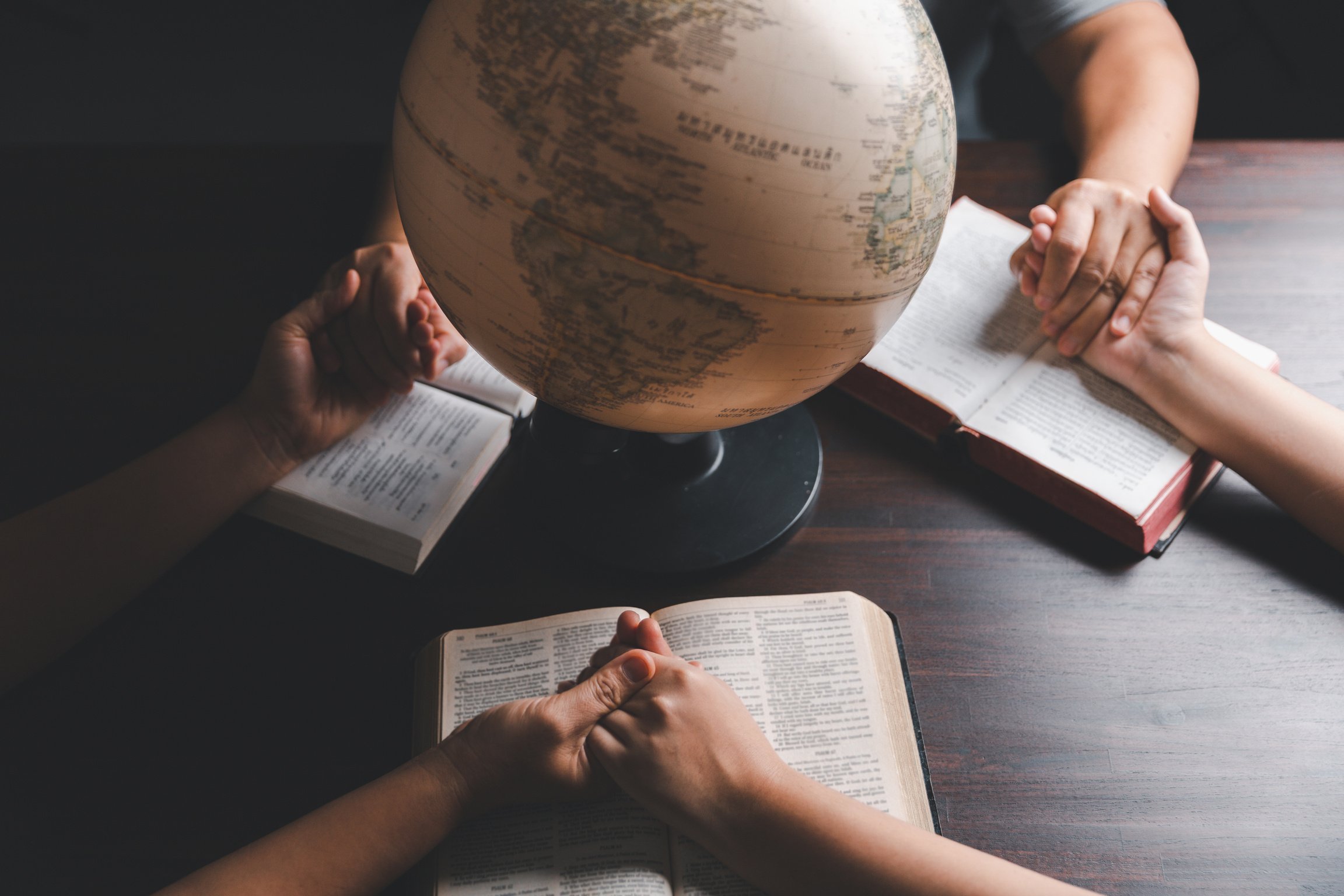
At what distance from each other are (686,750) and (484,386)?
51cm

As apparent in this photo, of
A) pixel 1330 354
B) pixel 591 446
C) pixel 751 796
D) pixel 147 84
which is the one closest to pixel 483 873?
pixel 751 796

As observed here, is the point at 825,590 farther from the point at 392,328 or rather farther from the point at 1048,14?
the point at 1048,14

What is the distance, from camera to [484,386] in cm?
106

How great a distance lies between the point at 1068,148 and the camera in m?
1.33

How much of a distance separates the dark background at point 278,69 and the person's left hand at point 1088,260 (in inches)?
37.2

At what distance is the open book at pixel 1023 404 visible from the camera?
0.94 m

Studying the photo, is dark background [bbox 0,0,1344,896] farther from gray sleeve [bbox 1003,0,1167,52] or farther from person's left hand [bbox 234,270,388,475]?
gray sleeve [bbox 1003,0,1167,52]

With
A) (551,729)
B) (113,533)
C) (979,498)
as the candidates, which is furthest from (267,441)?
(979,498)

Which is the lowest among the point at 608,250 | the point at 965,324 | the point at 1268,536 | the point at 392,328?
the point at 1268,536

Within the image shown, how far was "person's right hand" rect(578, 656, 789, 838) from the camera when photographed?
0.74 meters

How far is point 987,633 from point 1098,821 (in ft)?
0.63

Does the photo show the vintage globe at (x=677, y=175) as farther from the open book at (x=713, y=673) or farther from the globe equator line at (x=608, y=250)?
the open book at (x=713, y=673)

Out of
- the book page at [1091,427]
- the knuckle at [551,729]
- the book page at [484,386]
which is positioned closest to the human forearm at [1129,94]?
the book page at [1091,427]

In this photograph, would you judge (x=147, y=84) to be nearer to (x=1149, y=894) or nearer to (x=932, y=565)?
(x=932, y=565)
